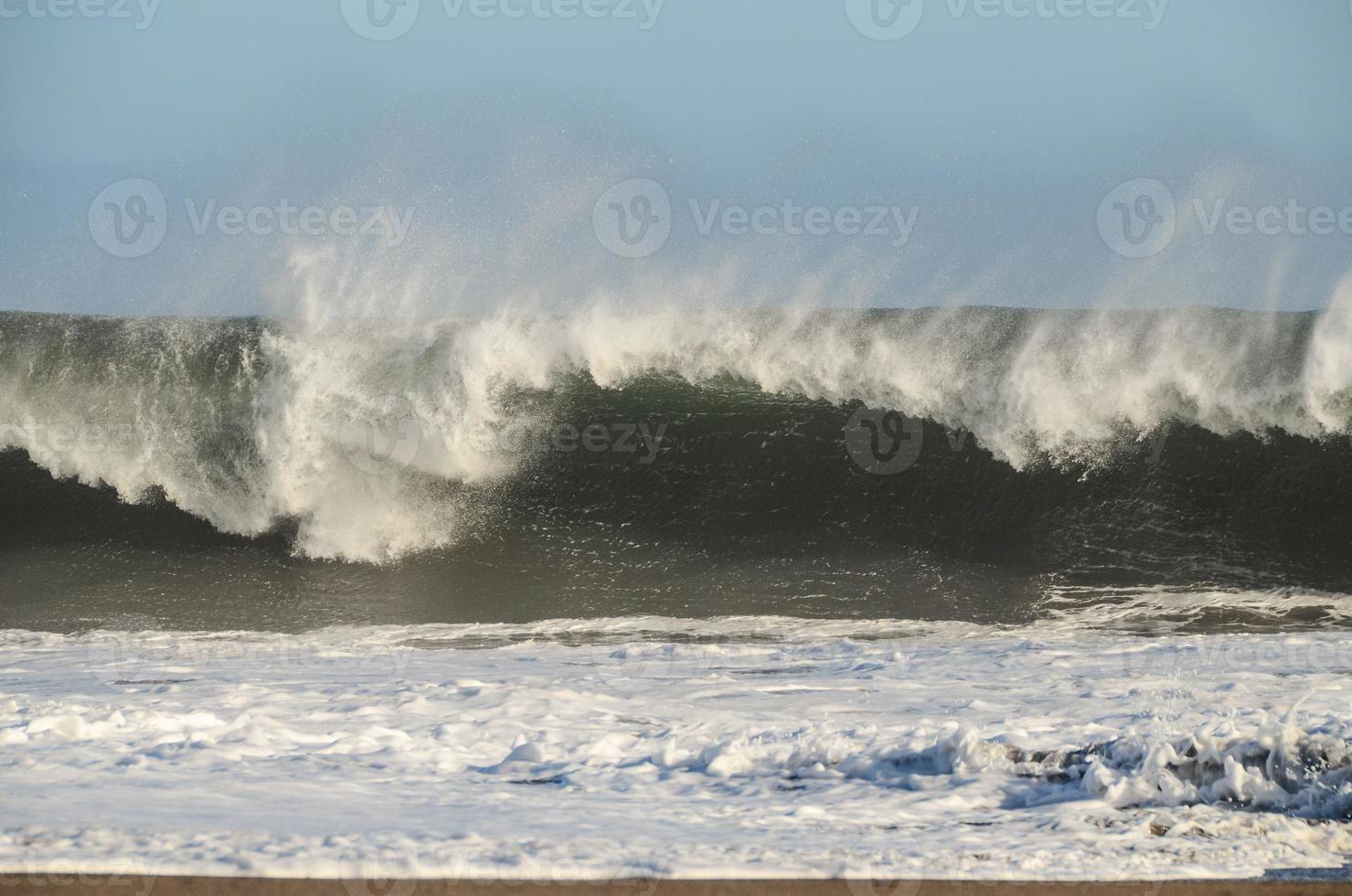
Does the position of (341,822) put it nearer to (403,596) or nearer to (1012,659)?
(1012,659)

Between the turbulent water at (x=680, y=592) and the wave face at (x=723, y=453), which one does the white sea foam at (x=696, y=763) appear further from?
the wave face at (x=723, y=453)

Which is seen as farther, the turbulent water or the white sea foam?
the turbulent water

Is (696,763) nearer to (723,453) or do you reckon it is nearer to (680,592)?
(680,592)

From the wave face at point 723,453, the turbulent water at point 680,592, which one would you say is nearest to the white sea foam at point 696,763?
the turbulent water at point 680,592

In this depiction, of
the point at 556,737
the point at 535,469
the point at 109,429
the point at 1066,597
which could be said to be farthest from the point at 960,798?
the point at 109,429

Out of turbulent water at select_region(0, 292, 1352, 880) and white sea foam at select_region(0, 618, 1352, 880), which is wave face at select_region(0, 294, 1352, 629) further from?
white sea foam at select_region(0, 618, 1352, 880)

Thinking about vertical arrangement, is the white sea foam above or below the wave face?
below

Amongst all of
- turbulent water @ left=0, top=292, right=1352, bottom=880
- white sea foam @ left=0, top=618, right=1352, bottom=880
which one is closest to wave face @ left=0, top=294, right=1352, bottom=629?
turbulent water @ left=0, top=292, right=1352, bottom=880

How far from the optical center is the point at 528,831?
298 cm

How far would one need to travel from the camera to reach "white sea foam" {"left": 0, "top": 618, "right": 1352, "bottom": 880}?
8.99 ft

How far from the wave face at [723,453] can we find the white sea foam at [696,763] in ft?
→ 8.42

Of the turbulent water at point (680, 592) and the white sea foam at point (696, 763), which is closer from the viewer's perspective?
the white sea foam at point (696, 763)

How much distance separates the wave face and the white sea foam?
2.56 meters

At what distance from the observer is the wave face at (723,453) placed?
8805 mm
